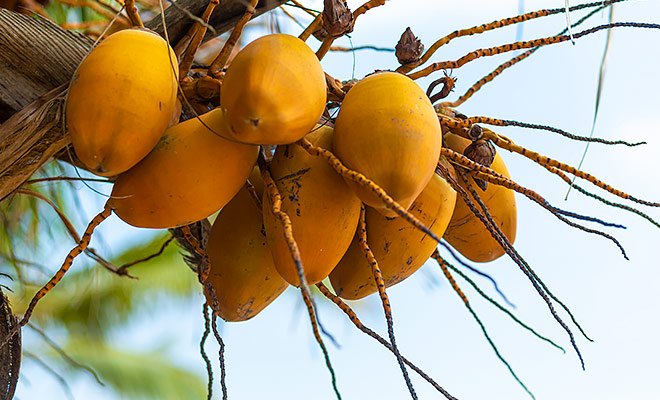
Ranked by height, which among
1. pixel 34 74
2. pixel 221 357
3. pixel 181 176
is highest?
pixel 34 74

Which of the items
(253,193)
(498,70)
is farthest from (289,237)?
(498,70)

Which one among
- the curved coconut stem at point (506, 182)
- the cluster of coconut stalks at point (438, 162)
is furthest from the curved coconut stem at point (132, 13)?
the curved coconut stem at point (506, 182)

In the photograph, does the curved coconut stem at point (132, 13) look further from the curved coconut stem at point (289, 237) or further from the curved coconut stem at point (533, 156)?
the curved coconut stem at point (533, 156)

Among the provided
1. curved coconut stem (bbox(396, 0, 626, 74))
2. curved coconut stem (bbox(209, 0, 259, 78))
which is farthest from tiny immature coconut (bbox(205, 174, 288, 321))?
curved coconut stem (bbox(396, 0, 626, 74))

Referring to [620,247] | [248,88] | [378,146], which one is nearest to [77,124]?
[248,88]

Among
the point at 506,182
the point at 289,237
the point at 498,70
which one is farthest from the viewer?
the point at 498,70

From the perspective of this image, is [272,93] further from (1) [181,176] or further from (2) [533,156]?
(2) [533,156]

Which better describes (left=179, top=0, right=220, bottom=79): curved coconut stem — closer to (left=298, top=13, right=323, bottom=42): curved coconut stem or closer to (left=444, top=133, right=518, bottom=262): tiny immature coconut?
(left=298, top=13, right=323, bottom=42): curved coconut stem
